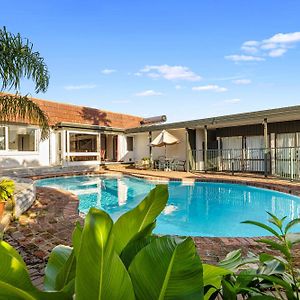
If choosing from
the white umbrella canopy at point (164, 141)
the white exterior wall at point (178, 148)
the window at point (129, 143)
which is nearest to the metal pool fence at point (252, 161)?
the white exterior wall at point (178, 148)

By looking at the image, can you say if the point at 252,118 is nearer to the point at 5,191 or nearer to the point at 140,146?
the point at 140,146

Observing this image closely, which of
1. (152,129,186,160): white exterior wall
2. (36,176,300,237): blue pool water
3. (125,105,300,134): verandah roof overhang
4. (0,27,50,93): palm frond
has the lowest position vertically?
(36,176,300,237): blue pool water

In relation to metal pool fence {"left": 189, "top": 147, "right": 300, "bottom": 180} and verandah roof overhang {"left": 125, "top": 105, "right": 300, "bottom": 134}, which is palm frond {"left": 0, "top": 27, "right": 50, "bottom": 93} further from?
metal pool fence {"left": 189, "top": 147, "right": 300, "bottom": 180}

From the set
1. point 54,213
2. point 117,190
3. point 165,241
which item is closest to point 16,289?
point 165,241

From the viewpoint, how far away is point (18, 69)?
22.0ft

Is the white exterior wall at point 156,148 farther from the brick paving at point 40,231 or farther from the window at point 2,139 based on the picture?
the brick paving at point 40,231

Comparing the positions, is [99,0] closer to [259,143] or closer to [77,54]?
[77,54]

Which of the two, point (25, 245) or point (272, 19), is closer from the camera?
point (25, 245)

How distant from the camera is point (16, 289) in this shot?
855mm

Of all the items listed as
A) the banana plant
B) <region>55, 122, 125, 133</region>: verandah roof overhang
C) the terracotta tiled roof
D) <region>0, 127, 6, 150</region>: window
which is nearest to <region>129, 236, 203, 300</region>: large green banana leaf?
the banana plant

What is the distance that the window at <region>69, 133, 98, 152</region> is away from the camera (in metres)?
23.7

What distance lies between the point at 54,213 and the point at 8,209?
962mm

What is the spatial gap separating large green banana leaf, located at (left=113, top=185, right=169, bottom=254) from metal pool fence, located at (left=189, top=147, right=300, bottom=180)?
39.7ft

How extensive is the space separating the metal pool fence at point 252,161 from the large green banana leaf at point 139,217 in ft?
39.7
